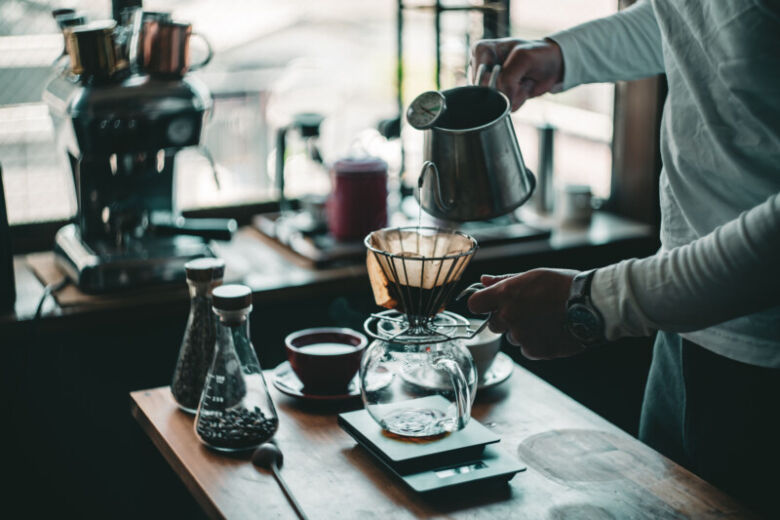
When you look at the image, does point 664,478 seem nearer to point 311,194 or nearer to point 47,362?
point 47,362

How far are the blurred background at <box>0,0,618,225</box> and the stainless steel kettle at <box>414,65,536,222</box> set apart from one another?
1.23m

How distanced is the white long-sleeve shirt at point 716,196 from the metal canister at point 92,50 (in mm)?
1137

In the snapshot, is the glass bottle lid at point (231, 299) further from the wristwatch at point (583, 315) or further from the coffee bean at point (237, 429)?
the wristwatch at point (583, 315)

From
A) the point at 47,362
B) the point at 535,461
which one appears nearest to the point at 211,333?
the point at 535,461

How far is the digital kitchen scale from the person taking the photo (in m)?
1.25

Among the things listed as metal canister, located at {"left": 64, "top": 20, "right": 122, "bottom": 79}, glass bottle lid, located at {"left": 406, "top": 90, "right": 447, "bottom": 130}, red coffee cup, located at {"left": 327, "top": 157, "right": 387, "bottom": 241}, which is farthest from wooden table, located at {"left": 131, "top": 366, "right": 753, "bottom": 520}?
red coffee cup, located at {"left": 327, "top": 157, "right": 387, "bottom": 241}

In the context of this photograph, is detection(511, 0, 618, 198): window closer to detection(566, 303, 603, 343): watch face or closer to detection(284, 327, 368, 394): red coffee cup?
detection(284, 327, 368, 394): red coffee cup

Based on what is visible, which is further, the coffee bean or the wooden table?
the coffee bean

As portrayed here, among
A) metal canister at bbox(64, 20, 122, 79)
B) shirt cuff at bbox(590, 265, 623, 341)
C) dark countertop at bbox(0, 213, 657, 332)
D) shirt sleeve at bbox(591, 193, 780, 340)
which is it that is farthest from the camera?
dark countertop at bbox(0, 213, 657, 332)

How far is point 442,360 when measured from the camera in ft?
4.37

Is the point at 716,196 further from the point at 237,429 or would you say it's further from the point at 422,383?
the point at 237,429

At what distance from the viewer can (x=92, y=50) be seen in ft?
6.44

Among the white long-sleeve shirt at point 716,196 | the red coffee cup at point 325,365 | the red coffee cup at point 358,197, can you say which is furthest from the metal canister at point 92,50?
the white long-sleeve shirt at point 716,196

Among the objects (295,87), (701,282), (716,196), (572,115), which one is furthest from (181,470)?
(572,115)
